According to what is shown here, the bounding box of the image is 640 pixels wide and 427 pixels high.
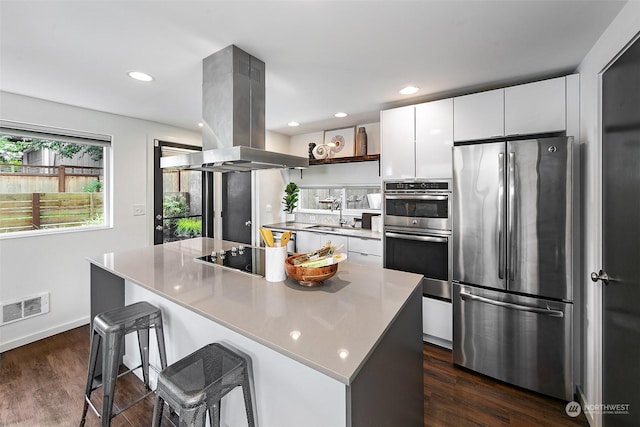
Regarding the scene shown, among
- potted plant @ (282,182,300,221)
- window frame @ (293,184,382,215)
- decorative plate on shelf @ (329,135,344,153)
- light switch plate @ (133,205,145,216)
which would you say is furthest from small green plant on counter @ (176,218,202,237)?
decorative plate on shelf @ (329,135,344,153)

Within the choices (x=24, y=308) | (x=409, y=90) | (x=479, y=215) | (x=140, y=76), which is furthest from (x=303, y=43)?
(x=24, y=308)

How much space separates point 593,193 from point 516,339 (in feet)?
3.68

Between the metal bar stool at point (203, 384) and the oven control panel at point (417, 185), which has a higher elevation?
the oven control panel at point (417, 185)

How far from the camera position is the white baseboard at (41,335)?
2.61 meters

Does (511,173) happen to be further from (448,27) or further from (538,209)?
(448,27)

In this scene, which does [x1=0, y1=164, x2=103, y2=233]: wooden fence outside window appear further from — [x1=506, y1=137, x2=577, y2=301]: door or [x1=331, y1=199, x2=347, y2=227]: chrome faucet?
[x1=506, y1=137, x2=577, y2=301]: door

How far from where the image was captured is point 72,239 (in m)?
3.01

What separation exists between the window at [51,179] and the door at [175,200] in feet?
1.77

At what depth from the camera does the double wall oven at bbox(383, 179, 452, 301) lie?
256cm

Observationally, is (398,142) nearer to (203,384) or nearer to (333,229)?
(333,229)

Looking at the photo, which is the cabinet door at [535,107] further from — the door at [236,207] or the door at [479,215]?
the door at [236,207]

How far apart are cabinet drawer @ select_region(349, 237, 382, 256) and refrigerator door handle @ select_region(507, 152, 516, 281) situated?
1.20 m

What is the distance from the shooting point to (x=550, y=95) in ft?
6.91

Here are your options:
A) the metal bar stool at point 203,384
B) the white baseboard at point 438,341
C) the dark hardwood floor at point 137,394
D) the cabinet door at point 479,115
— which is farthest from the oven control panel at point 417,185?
the metal bar stool at point 203,384
